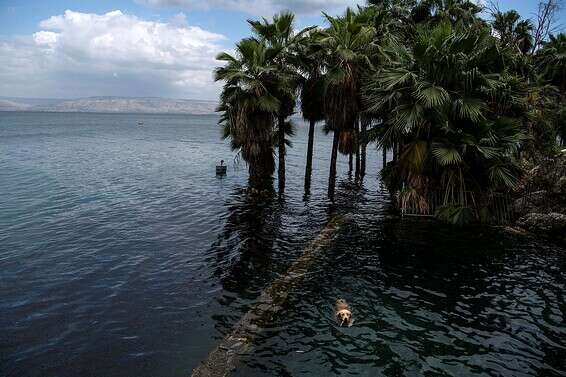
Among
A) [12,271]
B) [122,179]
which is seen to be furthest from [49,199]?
[12,271]

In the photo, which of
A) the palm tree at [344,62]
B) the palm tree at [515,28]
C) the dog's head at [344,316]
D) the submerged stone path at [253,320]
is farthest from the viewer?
the palm tree at [515,28]

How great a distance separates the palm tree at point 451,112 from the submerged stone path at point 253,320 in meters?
7.43

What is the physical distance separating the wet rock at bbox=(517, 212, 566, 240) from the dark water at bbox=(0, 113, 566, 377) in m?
1.29

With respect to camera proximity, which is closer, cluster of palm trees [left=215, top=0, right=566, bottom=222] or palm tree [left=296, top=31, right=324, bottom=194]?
cluster of palm trees [left=215, top=0, right=566, bottom=222]

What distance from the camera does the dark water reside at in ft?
34.9

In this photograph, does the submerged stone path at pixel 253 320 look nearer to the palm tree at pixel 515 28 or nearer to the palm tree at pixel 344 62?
the palm tree at pixel 344 62

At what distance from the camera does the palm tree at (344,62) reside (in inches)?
964

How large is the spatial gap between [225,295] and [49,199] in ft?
69.5

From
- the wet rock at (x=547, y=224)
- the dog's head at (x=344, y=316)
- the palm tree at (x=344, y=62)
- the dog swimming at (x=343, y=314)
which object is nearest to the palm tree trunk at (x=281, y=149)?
the palm tree at (x=344, y=62)

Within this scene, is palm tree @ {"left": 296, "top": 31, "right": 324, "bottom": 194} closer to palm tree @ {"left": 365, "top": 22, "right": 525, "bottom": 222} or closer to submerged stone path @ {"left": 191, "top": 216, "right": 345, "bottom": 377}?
palm tree @ {"left": 365, "top": 22, "right": 525, "bottom": 222}

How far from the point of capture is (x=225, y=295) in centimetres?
1434

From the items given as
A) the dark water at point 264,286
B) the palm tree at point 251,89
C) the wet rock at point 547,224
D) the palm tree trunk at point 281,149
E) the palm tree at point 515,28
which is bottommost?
the dark water at point 264,286

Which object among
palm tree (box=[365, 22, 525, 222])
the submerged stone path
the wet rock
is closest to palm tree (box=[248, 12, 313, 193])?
palm tree (box=[365, 22, 525, 222])

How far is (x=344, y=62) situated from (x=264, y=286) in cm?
1519
